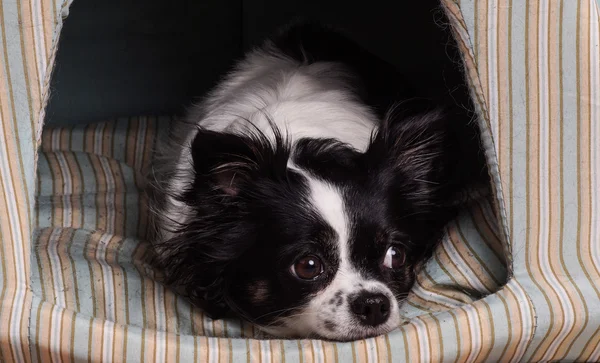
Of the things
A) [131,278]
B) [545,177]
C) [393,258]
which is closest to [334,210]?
[393,258]

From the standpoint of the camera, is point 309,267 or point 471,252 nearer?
point 309,267

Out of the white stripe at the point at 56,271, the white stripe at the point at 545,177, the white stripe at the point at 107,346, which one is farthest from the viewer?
the white stripe at the point at 56,271

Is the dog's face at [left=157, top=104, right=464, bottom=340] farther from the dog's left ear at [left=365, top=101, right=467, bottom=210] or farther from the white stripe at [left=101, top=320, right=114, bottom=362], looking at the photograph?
the white stripe at [left=101, top=320, right=114, bottom=362]

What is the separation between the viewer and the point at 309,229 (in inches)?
81.8

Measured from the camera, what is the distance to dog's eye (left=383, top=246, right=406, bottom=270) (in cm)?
220

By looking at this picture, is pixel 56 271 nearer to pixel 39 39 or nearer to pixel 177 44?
pixel 39 39

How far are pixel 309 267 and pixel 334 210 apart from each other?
0.51 feet

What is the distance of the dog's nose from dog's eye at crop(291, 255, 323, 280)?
123mm

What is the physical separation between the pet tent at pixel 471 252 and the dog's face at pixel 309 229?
0.09 metres

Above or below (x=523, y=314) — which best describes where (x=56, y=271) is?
below

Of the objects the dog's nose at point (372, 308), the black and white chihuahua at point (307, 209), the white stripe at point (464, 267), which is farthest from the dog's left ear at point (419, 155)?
the dog's nose at point (372, 308)

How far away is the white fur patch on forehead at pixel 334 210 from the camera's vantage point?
2072 millimetres

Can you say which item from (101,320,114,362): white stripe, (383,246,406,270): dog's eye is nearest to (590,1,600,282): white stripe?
(383,246,406,270): dog's eye

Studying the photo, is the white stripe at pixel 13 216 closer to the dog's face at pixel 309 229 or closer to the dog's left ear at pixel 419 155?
the dog's face at pixel 309 229
